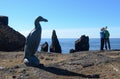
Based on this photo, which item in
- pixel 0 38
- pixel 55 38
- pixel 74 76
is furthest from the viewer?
pixel 55 38

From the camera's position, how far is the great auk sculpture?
77.0 feet

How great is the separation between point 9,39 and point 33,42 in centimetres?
1765

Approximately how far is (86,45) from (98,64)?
1723 cm

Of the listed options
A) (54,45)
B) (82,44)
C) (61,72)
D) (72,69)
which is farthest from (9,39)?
(61,72)

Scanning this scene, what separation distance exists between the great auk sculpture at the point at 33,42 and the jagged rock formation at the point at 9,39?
16242mm

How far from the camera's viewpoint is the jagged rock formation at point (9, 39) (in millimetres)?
40250

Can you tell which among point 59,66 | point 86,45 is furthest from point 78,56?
point 86,45

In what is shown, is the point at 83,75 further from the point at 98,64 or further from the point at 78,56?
the point at 78,56

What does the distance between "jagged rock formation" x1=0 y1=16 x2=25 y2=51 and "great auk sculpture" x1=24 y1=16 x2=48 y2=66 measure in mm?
16242

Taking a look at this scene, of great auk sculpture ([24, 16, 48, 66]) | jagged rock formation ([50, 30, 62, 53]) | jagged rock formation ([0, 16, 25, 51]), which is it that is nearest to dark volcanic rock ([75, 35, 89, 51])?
jagged rock formation ([50, 30, 62, 53])

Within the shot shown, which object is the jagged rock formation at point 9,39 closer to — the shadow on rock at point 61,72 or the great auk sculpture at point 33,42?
the great auk sculpture at point 33,42

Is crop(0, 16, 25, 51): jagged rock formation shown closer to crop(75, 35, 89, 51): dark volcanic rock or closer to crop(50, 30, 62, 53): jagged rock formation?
crop(50, 30, 62, 53): jagged rock formation

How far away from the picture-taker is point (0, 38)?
40656mm

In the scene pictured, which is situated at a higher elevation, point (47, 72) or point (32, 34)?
point (32, 34)
